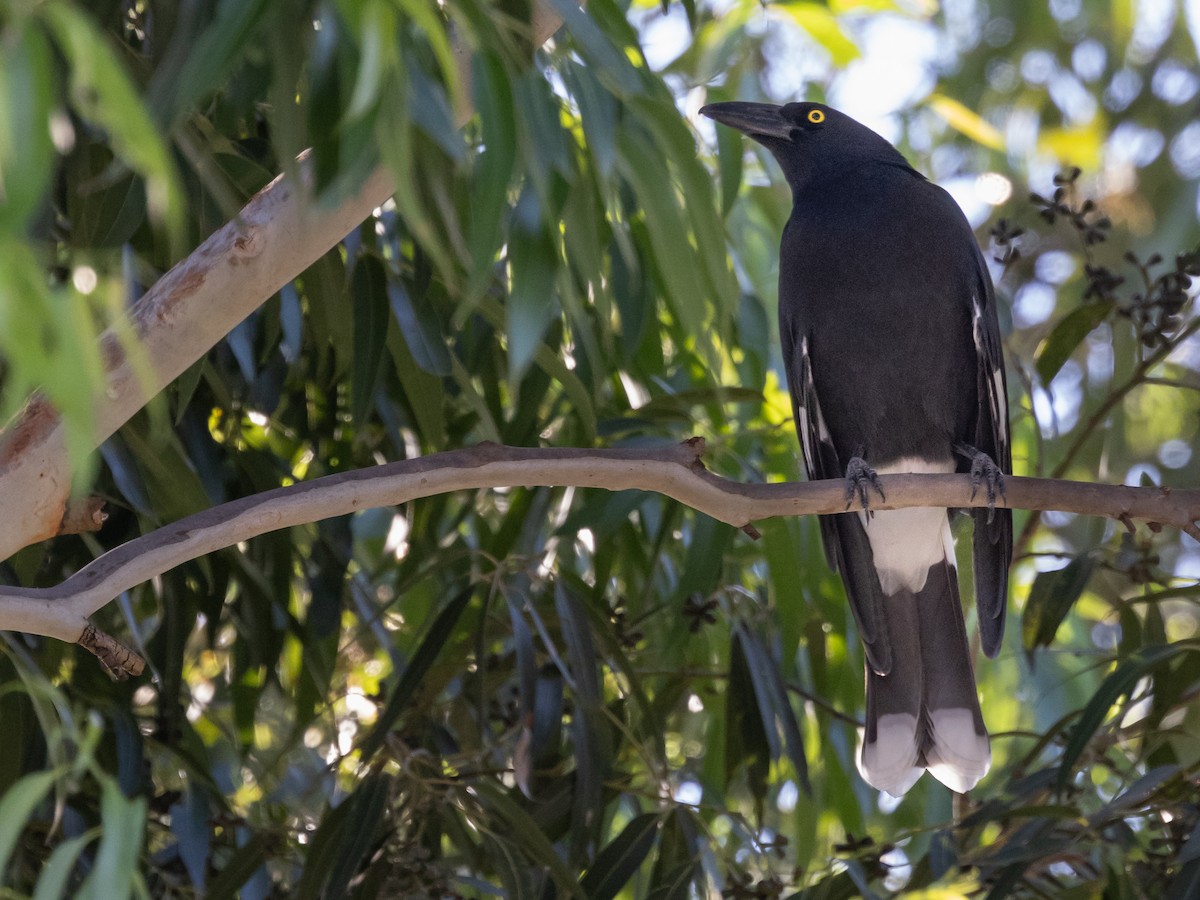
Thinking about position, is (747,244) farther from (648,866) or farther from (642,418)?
(648,866)

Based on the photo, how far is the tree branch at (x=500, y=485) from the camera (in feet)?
4.97

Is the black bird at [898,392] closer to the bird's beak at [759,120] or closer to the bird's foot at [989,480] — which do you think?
the bird's beak at [759,120]

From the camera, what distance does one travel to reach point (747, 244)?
3600 mm

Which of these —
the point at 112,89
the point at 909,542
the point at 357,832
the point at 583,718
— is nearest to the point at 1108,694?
the point at 583,718

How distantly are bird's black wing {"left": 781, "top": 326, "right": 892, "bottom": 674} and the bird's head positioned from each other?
0.46 m

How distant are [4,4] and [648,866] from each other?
2418 mm

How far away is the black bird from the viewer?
2744 mm

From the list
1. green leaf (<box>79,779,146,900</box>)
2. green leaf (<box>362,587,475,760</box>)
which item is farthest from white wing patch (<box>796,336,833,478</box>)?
green leaf (<box>79,779,146,900</box>)

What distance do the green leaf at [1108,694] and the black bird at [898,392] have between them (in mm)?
475

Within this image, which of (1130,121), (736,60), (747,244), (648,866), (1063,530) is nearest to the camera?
(648,866)

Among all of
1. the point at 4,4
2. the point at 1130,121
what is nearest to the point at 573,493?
the point at 4,4

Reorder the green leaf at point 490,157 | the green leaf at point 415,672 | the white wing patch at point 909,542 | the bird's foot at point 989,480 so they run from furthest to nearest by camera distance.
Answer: the white wing patch at point 909,542, the green leaf at point 415,672, the bird's foot at point 989,480, the green leaf at point 490,157

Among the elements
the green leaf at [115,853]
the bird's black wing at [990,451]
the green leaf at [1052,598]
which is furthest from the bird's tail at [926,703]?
the green leaf at [115,853]

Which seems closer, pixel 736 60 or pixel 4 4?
pixel 4 4
